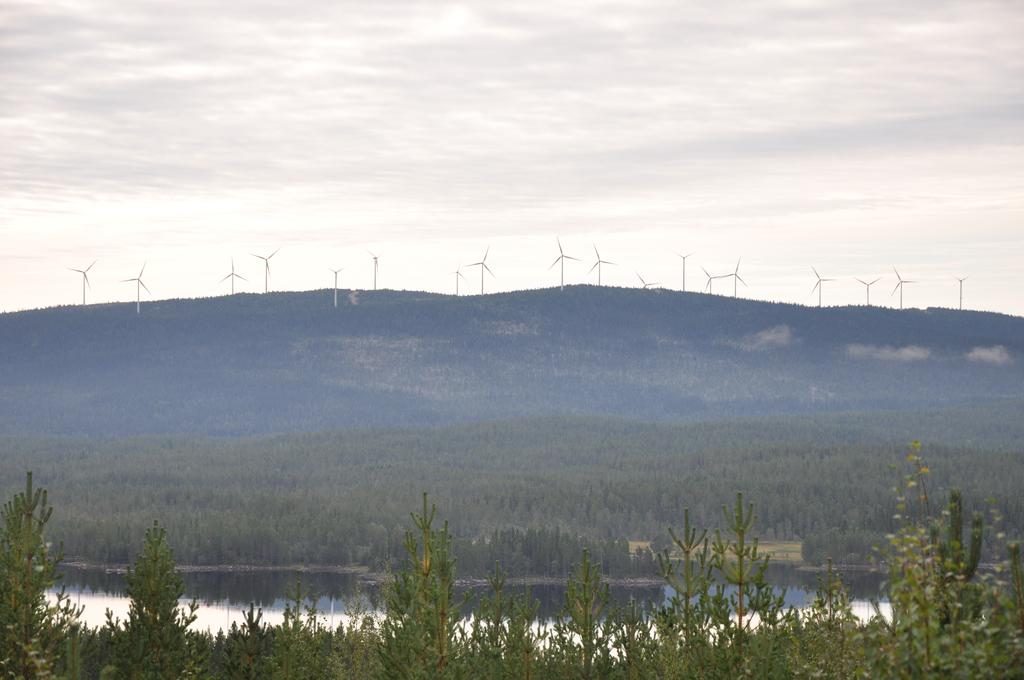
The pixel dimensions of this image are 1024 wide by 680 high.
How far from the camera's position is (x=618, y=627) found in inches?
3095

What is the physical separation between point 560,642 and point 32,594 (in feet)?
94.7

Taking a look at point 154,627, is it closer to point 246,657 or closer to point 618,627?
point 246,657

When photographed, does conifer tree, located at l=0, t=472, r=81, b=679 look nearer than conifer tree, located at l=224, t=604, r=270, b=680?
Yes

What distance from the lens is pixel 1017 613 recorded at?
87.5 ft

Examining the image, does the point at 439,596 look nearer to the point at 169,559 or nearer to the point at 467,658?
the point at 467,658

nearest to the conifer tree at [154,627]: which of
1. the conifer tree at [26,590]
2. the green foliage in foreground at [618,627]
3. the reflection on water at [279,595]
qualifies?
the green foliage in foreground at [618,627]

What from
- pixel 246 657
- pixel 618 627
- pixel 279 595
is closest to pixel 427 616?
pixel 246 657

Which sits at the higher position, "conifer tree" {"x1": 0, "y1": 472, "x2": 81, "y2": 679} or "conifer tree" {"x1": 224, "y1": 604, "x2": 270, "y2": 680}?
"conifer tree" {"x1": 0, "y1": 472, "x2": 81, "y2": 679}

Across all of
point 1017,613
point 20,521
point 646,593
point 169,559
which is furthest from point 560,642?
point 646,593

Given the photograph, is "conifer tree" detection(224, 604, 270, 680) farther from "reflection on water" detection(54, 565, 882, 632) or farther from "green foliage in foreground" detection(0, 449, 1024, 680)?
"reflection on water" detection(54, 565, 882, 632)

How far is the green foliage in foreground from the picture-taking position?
26.7 metres

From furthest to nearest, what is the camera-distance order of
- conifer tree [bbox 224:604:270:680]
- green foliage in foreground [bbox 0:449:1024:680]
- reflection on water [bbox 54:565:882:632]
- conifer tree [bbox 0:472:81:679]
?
reflection on water [bbox 54:565:882:632] → conifer tree [bbox 224:604:270:680] → conifer tree [bbox 0:472:81:679] → green foliage in foreground [bbox 0:449:1024:680]

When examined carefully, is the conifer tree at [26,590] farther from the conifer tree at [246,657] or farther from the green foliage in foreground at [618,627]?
the conifer tree at [246,657]

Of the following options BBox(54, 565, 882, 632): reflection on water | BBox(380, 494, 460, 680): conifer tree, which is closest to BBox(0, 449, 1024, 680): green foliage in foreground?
BBox(380, 494, 460, 680): conifer tree
